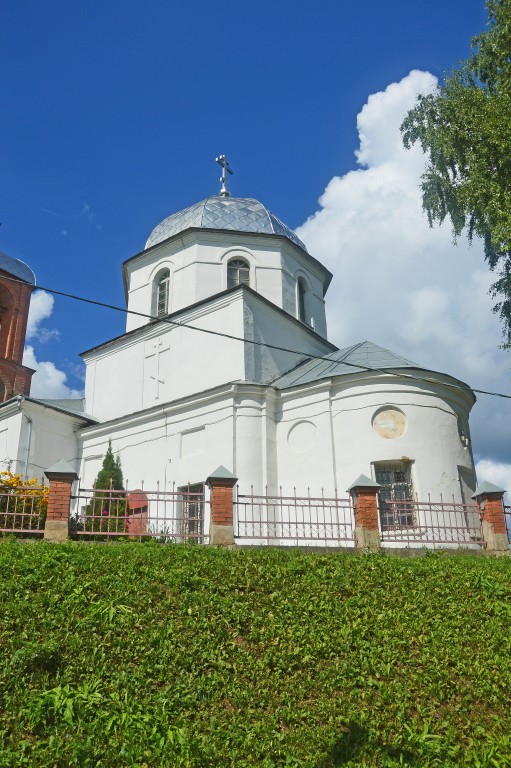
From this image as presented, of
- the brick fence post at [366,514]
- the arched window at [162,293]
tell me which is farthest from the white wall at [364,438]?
the arched window at [162,293]

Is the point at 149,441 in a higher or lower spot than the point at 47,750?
higher

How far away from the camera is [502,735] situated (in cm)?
612

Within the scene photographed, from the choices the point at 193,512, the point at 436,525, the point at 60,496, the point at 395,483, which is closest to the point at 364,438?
the point at 395,483

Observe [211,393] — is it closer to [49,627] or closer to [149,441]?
[149,441]

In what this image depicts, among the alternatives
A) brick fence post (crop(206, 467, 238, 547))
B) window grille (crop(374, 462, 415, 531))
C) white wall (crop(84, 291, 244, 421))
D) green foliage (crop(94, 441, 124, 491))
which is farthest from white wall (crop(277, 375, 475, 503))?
brick fence post (crop(206, 467, 238, 547))

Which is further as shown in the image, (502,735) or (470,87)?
(470,87)

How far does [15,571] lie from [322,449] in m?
8.89

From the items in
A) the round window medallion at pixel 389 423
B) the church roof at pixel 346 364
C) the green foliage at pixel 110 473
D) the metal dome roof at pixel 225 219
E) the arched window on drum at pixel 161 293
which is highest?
the metal dome roof at pixel 225 219

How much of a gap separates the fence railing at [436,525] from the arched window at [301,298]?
26.6ft

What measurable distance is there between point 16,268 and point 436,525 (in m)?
20.2

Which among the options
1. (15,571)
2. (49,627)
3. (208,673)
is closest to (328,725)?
(208,673)

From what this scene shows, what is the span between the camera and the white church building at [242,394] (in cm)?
1509

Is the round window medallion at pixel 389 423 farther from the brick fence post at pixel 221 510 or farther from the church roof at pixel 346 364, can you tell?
the brick fence post at pixel 221 510

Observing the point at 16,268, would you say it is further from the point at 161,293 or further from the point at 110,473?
the point at 110,473
